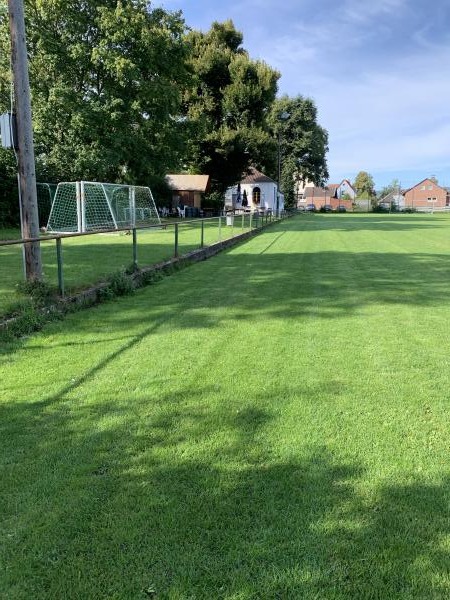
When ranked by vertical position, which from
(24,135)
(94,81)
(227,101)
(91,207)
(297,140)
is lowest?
(91,207)

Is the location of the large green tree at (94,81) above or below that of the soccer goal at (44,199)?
above

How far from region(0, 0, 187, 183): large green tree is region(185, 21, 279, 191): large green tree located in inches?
503

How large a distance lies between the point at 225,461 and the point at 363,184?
130 metres

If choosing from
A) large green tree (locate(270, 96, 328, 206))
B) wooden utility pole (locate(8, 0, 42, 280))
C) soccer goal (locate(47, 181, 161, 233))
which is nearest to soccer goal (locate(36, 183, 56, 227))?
soccer goal (locate(47, 181, 161, 233))

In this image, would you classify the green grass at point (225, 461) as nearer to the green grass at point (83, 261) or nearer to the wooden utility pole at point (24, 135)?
the wooden utility pole at point (24, 135)

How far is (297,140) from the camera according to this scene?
2825 inches

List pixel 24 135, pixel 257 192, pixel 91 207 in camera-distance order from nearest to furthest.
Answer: pixel 24 135, pixel 91 207, pixel 257 192

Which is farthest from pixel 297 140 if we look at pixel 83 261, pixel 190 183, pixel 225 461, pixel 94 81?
pixel 225 461

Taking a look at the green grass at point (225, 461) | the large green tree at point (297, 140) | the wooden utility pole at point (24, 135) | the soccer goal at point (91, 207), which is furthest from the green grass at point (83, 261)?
the large green tree at point (297, 140)

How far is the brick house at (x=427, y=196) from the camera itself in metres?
111

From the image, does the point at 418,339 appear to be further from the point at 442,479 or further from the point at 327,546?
the point at 327,546

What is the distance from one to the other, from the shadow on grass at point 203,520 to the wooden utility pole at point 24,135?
156 inches

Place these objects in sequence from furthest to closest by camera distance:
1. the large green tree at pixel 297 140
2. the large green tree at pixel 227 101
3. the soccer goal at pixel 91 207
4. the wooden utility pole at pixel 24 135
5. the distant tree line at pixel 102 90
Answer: the large green tree at pixel 297 140, the large green tree at pixel 227 101, the distant tree line at pixel 102 90, the soccer goal at pixel 91 207, the wooden utility pole at pixel 24 135

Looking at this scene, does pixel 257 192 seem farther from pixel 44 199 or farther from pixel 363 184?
pixel 363 184
